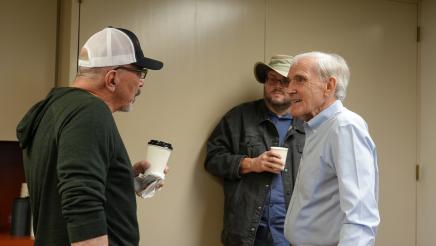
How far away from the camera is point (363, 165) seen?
1.50m

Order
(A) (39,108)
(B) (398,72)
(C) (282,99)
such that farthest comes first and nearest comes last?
(B) (398,72) < (C) (282,99) < (A) (39,108)

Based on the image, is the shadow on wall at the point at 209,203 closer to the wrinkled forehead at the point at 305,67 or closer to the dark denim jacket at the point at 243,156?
the dark denim jacket at the point at 243,156

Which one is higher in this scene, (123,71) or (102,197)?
(123,71)

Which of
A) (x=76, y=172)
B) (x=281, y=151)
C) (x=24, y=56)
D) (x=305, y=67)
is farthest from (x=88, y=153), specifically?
(x=24, y=56)

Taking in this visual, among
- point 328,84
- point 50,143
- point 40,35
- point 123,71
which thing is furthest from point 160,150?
point 40,35

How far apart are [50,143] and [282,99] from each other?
56.5 inches

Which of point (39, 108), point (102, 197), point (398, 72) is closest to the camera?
point (102, 197)

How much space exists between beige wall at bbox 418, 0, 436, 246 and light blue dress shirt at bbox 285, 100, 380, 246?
60.9 inches

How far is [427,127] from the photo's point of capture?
3023mm

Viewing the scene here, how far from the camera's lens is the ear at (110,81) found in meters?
1.40

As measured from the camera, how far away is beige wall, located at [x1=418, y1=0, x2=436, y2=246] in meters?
2.98

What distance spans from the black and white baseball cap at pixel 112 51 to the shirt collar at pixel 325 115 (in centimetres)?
63

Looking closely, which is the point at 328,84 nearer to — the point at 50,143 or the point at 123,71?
the point at 123,71

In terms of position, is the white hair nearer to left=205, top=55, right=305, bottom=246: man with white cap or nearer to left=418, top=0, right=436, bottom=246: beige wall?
left=205, top=55, right=305, bottom=246: man with white cap
